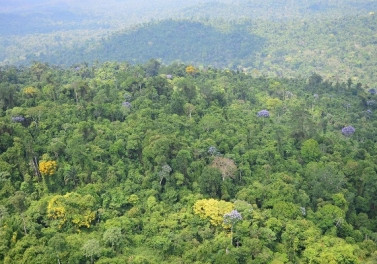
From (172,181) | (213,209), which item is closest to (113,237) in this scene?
(213,209)

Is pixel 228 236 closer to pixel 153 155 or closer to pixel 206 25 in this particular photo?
pixel 153 155

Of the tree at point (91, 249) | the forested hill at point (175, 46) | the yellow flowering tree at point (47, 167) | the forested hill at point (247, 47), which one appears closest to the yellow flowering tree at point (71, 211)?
the tree at point (91, 249)

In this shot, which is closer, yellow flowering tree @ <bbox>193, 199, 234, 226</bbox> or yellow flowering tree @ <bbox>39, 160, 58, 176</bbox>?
yellow flowering tree @ <bbox>193, 199, 234, 226</bbox>

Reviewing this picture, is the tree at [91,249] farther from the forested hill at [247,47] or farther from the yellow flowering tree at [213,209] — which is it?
the forested hill at [247,47]

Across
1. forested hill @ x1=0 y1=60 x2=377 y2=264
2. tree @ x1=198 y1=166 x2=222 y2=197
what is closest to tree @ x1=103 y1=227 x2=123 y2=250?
forested hill @ x1=0 y1=60 x2=377 y2=264

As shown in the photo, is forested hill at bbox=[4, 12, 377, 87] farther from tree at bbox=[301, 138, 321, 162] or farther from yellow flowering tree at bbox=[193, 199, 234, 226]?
yellow flowering tree at bbox=[193, 199, 234, 226]

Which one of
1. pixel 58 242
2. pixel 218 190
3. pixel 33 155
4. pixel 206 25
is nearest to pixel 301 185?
pixel 218 190

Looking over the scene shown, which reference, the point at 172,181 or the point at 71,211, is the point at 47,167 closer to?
the point at 71,211
